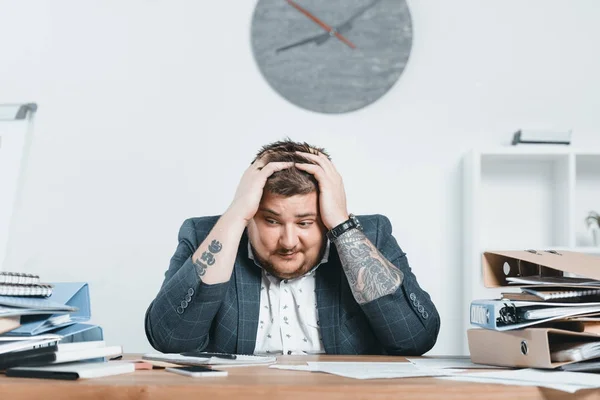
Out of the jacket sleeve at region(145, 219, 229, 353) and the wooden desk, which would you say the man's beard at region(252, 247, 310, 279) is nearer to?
the jacket sleeve at region(145, 219, 229, 353)

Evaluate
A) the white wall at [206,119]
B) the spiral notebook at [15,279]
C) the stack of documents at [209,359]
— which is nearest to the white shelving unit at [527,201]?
the white wall at [206,119]

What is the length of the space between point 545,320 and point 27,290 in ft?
2.72

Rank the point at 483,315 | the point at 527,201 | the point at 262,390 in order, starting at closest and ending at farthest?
the point at 262,390
the point at 483,315
the point at 527,201

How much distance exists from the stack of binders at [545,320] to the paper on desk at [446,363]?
3cm

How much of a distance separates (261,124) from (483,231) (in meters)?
0.97

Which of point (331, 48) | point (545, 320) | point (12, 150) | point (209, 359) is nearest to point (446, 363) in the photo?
point (545, 320)

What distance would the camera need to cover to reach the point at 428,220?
2.78 metres

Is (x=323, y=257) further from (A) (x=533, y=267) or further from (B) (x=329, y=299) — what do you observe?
(A) (x=533, y=267)

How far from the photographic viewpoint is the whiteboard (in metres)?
2.81

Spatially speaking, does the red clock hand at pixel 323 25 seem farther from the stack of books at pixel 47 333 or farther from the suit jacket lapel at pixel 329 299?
the stack of books at pixel 47 333

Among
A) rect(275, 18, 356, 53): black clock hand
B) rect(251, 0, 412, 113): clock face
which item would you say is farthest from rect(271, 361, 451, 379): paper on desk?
rect(275, 18, 356, 53): black clock hand

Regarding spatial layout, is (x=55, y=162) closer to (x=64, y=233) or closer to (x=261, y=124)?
(x=64, y=233)

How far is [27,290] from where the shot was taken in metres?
1.15

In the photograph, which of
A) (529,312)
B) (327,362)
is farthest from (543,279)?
(327,362)
